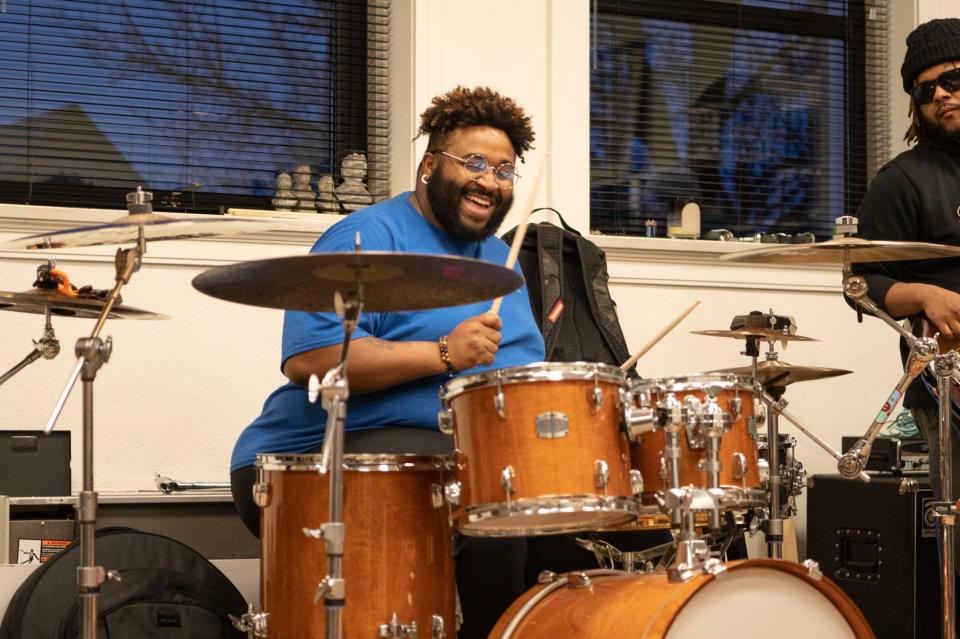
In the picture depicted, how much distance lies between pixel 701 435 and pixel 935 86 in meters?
1.35

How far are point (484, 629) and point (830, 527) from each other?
1575mm

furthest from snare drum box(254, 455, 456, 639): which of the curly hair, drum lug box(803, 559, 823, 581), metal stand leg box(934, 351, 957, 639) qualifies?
metal stand leg box(934, 351, 957, 639)

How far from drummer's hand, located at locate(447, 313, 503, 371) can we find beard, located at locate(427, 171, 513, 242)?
1.32 ft

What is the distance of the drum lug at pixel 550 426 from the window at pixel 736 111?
2.45m

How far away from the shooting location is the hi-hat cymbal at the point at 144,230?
2.22m

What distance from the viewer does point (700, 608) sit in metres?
2.06

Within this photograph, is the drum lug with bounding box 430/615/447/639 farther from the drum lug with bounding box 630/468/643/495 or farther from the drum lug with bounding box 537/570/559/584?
the drum lug with bounding box 630/468/643/495

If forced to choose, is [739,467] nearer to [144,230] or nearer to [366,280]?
[366,280]

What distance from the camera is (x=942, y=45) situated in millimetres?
3160

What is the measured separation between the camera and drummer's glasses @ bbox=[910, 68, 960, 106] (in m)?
3.16

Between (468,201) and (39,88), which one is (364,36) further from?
(468,201)

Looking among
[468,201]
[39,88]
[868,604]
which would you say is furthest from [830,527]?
[39,88]

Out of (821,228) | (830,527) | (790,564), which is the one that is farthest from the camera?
(821,228)

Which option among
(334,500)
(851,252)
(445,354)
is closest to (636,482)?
(445,354)
